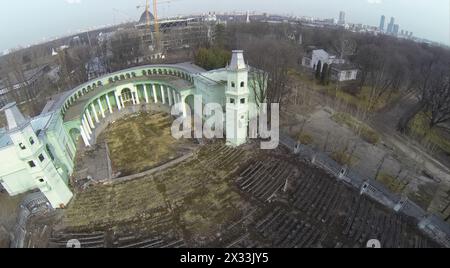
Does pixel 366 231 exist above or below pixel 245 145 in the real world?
below

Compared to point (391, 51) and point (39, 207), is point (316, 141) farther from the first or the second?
point (391, 51)

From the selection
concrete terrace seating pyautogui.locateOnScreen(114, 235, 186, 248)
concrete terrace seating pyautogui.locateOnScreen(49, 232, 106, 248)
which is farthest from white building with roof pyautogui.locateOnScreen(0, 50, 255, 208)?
concrete terrace seating pyautogui.locateOnScreen(114, 235, 186, 248)

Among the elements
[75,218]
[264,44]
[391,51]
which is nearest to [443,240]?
[75,218]

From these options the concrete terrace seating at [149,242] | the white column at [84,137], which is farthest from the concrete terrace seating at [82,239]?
the white column at [84,137]

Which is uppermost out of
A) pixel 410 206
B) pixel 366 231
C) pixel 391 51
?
pixel 391 51

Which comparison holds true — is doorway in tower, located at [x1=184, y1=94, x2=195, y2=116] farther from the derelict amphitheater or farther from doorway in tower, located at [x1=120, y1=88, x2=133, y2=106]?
doorway in tower, located at [x1=120, y1=88, x2=133, y2=106]

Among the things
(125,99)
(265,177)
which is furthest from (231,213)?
(125,99)

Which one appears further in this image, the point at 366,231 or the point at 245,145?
the point at 245,145

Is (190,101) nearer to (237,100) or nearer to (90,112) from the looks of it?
(237,100)
